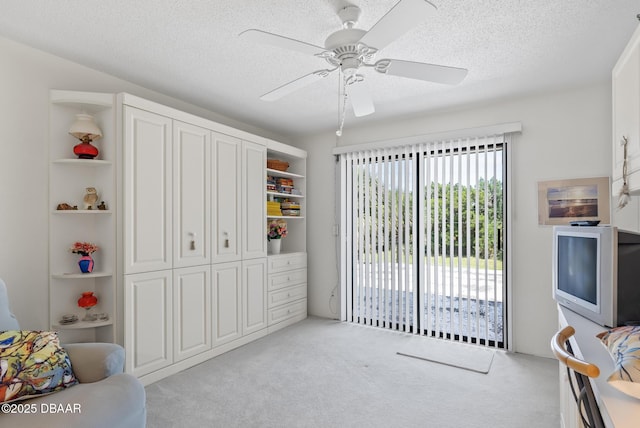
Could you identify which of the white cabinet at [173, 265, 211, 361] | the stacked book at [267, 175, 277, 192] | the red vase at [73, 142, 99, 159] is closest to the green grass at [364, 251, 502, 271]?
the stacked book at [267, 175, 277, 192]

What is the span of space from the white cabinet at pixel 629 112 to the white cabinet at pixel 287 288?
3.21 metres

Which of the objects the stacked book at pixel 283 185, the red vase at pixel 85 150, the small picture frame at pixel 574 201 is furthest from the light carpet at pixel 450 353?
the red vase at pixel 85 150

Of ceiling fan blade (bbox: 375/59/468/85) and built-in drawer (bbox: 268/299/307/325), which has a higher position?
ceiling fan blade (bbox: 375/59/468/85)

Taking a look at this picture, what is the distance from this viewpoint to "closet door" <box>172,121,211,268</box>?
2.95 metres

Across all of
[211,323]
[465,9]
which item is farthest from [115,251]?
[465,9]

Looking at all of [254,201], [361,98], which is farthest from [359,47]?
[254,201]

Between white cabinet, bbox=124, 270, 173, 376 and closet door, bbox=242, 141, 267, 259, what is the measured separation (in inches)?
38.2

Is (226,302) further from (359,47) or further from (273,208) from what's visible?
(359,47)

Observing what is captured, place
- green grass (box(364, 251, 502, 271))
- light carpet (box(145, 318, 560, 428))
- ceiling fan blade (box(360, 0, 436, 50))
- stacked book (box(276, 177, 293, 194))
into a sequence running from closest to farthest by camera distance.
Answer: ceiling fan blade (box(360, 0, 436, 50)), light carpet (box(145, 318, 560, 428)), green grass (box(364, 251, 502, 271)), stacked book (box(276, 177, 293, 194))

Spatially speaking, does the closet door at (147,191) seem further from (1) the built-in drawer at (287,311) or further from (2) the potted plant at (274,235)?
(1) the built-in drawer at (287,311)

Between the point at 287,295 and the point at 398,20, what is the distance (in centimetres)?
344

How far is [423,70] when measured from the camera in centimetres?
194

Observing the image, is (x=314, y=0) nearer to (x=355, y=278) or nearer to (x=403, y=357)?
(x=403, y=357)

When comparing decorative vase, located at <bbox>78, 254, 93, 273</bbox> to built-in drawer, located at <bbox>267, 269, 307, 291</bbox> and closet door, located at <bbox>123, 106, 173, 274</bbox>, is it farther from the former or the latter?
built-in drawer, located at <bbox>267, 269, 307, 291</bbox>
